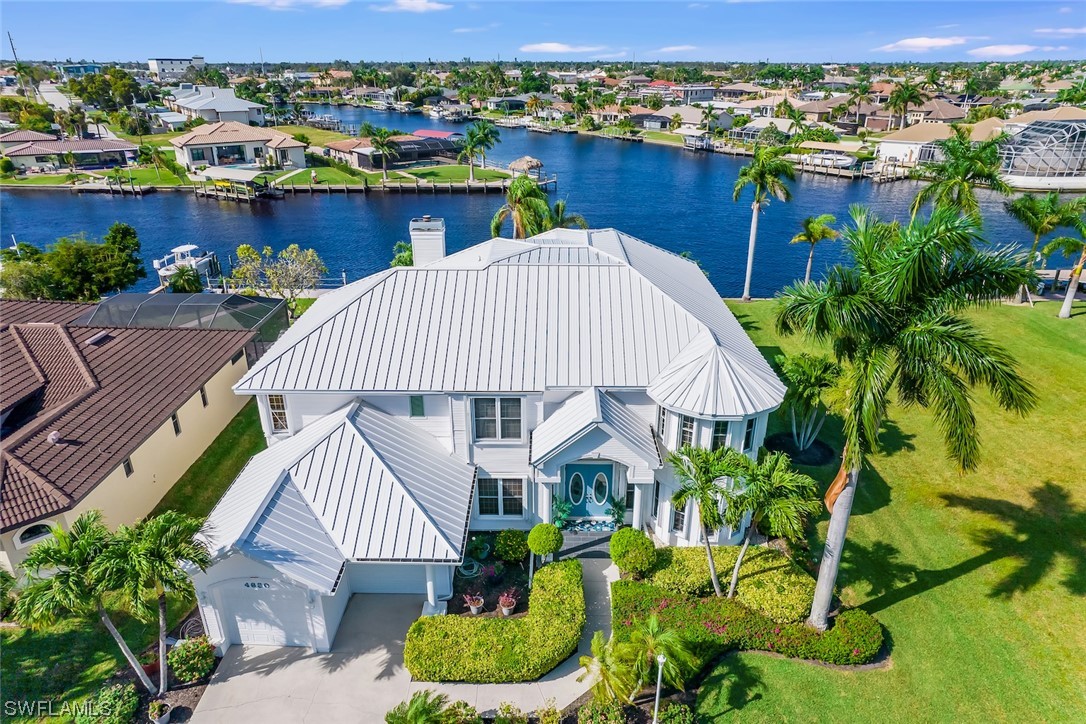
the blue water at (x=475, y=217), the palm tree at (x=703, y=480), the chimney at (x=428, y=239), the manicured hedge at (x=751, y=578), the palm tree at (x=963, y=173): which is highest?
the palm tree at (x=963, y=173)

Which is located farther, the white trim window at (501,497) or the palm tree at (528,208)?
the palm tree at (528,208)

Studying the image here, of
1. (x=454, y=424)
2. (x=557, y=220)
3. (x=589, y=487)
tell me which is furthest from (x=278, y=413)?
(x=557, y=220)

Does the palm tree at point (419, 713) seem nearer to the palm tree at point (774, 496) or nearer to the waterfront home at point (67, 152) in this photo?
the palm tree at point (774, 496)

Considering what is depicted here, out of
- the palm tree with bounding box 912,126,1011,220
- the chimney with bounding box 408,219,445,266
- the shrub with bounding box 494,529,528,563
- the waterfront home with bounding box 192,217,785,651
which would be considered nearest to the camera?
the waterfront home with bounding box 192,217,785,651

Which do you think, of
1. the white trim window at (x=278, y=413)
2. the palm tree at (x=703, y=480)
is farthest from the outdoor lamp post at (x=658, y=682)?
the white trim window at (x=278, y=413)

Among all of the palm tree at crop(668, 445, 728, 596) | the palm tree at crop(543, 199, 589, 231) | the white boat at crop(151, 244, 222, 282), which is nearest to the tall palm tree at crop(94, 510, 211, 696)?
the palm tree at crop(668, 445, 728, 596)

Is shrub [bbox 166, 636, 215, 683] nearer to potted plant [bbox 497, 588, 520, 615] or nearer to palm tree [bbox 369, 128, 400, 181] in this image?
potted plant [bbox 497, 588, 520, 615]

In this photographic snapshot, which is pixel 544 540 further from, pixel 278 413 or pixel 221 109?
pixel 221 109
